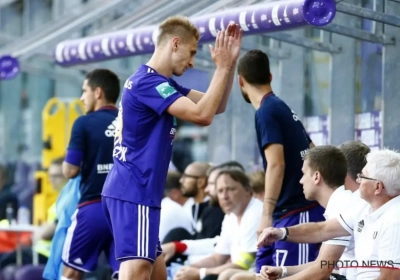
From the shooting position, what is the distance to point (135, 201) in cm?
650

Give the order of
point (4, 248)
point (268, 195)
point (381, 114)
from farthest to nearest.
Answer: point (4, 248) < point (381, 114) < point (268, 195)

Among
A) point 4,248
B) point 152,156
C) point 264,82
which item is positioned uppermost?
point 264,82

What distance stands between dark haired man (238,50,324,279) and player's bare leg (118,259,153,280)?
1.12m

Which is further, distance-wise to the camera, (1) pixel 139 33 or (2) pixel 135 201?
(1) pixel 139 33

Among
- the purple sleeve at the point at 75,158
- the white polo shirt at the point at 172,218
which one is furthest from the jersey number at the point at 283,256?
the white polo shirt at the point at 172,218

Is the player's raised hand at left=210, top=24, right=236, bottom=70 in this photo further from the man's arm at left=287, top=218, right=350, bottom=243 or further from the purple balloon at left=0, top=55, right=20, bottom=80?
the purple balloon at left=0, top=55, right=20, bottom=80

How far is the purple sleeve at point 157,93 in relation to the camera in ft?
21.0

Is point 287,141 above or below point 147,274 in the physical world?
above

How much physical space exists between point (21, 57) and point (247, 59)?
4.37 meters

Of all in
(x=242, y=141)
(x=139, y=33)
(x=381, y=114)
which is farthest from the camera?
(x=242, y=141)

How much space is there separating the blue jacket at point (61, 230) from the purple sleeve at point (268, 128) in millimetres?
1929

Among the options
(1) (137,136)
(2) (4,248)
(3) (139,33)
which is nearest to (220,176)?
(3) (139,33)

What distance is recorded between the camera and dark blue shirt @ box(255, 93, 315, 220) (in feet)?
24.6

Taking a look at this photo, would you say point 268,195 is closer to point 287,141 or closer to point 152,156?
point 287,141
